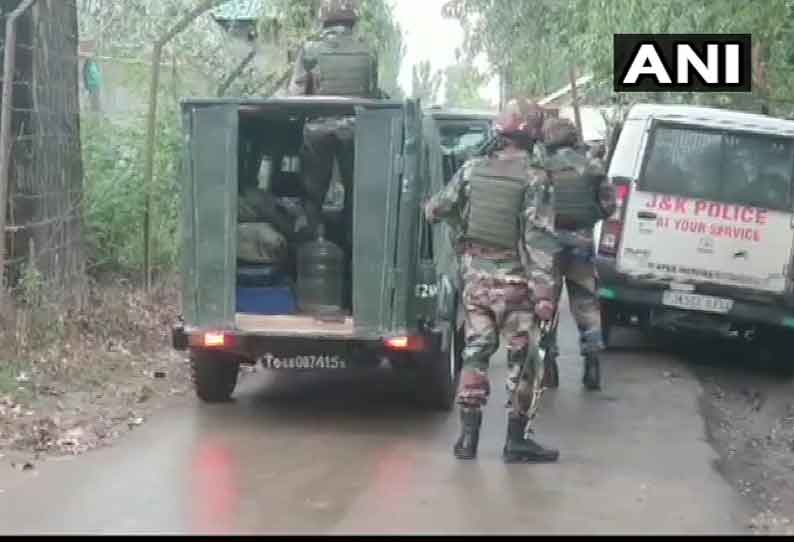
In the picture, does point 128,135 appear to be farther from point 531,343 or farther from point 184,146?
point 531,343

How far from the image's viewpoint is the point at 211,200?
790 centimetres

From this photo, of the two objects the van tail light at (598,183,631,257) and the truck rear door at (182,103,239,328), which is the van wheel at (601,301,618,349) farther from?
the truck rear door at (182,103,239,328)

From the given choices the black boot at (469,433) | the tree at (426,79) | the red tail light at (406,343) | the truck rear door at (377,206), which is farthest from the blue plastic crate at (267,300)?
the tree at (426,79)

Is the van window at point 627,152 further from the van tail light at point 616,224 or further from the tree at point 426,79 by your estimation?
the tree at point 426,79

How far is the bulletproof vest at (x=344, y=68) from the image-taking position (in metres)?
8.89

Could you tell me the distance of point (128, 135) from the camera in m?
12.0

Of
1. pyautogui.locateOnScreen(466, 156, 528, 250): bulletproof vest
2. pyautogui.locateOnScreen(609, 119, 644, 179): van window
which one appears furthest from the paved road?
pyautogui.locateOnScreen(609, 119, 644, 179): van window

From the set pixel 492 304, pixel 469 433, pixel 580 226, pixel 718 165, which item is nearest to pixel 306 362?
pixel 469 433

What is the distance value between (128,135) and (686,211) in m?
5.06

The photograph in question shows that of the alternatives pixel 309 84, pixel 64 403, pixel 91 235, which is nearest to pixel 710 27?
pixel 309 84

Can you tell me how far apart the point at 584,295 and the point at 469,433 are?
8.47 ft

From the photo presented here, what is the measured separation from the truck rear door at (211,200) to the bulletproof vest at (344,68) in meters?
1.20

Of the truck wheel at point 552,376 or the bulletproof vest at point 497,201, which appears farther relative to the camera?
the truck wheel at point 552,376

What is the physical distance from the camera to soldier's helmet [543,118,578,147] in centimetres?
935
